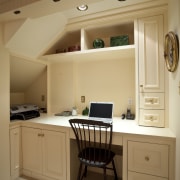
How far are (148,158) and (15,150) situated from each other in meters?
1.69

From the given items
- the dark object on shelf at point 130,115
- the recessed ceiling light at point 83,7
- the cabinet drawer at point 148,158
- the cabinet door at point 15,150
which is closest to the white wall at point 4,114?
the cabinet door at point 15,150

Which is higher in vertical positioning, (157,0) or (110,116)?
(157,0)

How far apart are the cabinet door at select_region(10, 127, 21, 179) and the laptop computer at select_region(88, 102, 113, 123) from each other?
1037mm

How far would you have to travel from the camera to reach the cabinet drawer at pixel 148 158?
58.6 inches

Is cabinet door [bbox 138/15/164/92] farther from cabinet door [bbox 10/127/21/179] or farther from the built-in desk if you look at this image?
cabinet door [bbox 10/127/21/179]

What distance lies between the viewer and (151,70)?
180 centimetres

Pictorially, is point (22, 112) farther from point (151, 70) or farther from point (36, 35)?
point (151, 70)

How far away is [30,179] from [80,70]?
5.84ft

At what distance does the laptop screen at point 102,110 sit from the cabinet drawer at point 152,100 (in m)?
0.43

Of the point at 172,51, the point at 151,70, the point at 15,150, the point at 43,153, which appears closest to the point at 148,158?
the point at 151,70

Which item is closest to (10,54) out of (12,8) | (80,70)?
(12,8)

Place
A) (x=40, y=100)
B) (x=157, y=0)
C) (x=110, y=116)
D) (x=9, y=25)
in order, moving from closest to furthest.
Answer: (x=157, y=0) < (x=9, y=25) < (x=110, y=116) < (x=40, y=100)

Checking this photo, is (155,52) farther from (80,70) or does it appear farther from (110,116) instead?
(80,70)

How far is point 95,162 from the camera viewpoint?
66.7 inches
